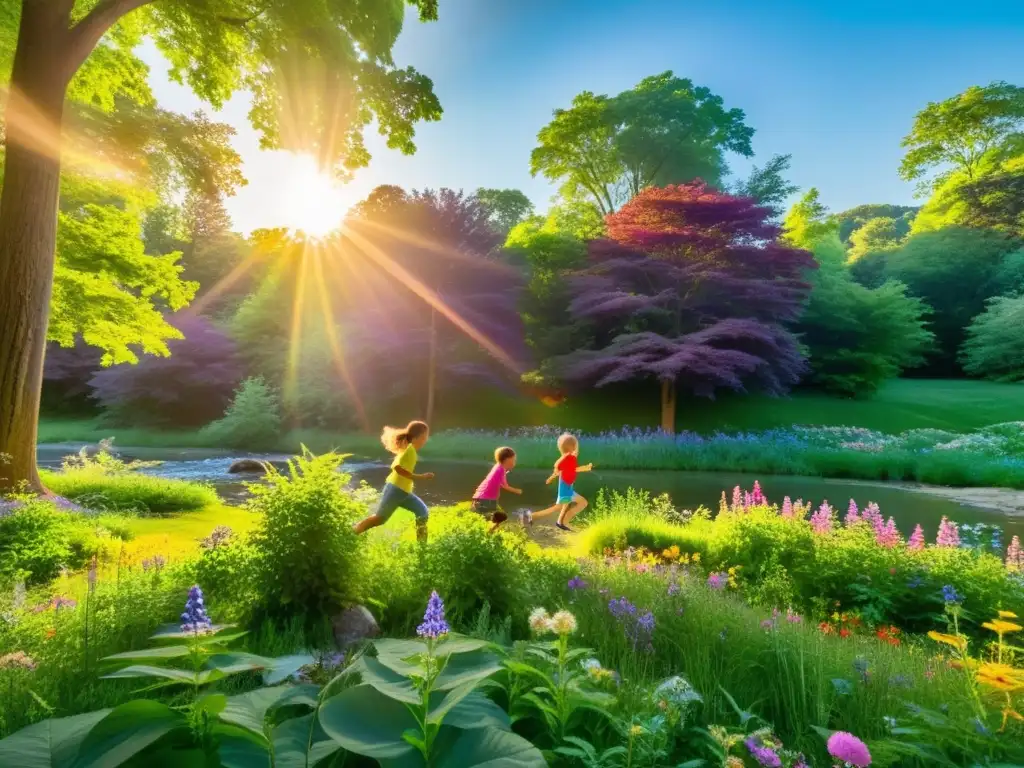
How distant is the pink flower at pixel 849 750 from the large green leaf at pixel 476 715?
31.8 inches

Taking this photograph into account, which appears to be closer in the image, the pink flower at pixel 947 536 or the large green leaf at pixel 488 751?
the large green leaf at pixel 488 751

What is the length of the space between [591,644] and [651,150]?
30.9 m

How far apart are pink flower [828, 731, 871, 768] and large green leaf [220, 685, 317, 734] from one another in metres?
1.29

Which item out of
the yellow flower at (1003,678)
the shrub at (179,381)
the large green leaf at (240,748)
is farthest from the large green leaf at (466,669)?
the shrub at (179,381)

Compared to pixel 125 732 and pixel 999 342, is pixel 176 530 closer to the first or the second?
pixel 125 732

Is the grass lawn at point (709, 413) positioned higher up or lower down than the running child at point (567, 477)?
higher up

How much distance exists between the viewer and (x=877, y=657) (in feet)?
10.2

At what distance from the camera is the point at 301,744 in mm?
1345

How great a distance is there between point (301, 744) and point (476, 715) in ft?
1.33

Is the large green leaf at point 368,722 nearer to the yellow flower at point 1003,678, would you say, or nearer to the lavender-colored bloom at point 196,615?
the lavender-colored bloom at point 196,615

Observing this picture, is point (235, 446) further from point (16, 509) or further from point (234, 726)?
point (234, 726)

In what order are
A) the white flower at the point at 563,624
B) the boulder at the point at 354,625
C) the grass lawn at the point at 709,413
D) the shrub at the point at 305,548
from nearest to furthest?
the white flower at the point at 563,624
the boulder at the point at 354,625
the shrub at the point at 305,548
the grass lawn at the point at 709,413

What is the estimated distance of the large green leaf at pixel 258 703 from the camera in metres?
1.19

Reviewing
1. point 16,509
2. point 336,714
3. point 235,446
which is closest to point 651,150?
point 235,446
